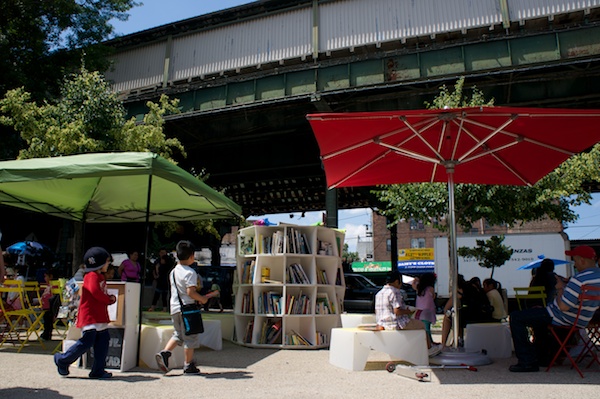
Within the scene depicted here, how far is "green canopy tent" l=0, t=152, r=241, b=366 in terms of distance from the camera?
6.96 m

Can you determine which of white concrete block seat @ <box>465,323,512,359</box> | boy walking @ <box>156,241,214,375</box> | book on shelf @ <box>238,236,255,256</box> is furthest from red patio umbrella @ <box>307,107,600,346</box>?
boy walking @ <box>156,241,214,375</box>

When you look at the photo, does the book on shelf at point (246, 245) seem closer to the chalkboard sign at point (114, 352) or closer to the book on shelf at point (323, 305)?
the book on shelf at point (323, 305)

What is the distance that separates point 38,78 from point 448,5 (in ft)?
54.1

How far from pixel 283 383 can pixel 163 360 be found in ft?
5.16

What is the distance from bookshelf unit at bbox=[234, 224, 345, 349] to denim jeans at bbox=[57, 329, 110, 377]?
352 cm

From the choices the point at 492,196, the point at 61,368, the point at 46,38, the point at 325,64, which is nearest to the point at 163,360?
the point at 61,368

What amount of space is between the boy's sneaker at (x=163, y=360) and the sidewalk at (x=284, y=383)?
0.33 feet

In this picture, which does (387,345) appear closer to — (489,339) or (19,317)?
(489,339)

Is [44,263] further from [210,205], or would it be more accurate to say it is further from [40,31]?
[210,205]

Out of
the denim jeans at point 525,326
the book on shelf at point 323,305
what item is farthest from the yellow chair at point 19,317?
the denim jeans at point 525,326

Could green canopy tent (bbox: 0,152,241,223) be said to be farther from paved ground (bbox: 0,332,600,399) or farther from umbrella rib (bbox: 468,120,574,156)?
umbrella rib (bbox: 468,120,574,156)

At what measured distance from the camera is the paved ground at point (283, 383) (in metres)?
5.13

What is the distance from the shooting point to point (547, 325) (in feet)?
20.9

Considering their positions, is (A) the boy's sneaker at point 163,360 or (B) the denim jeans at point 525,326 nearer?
(A) the boy's sneaker at point 163,360
